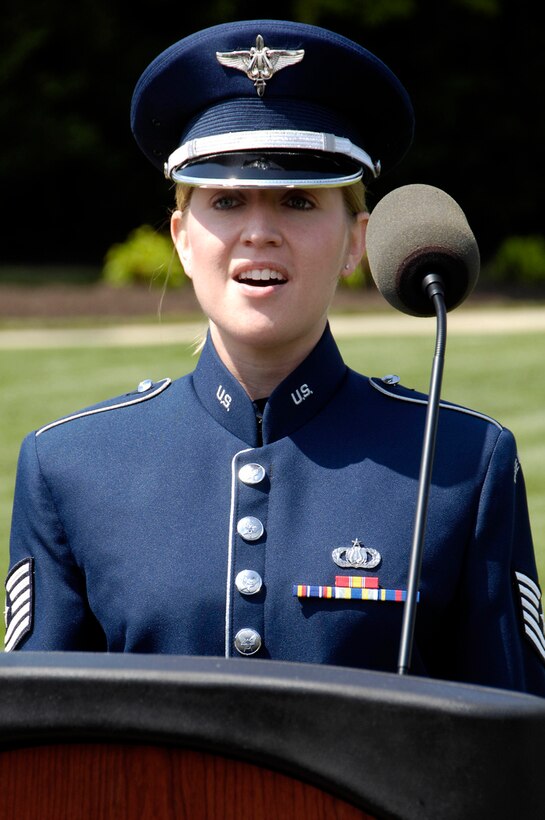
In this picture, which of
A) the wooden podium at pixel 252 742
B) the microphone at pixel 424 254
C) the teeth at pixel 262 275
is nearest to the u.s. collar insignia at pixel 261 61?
the teeth at pixel 262 275

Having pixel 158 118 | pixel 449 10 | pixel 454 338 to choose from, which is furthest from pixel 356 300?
pixel 158 118

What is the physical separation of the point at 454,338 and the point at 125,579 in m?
11.5

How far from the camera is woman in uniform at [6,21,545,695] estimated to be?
1.93 metres

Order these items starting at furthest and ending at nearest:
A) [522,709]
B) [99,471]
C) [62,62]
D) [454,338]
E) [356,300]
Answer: [62,62] → [356,300] → [454,338] → [99,471] → [522,709]

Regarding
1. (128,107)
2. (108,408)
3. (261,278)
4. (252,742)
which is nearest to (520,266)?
(128,107)

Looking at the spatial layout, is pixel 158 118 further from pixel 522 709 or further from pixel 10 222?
pixel 10 222

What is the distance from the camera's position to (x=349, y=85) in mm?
2074

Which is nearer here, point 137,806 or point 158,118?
point 137,806

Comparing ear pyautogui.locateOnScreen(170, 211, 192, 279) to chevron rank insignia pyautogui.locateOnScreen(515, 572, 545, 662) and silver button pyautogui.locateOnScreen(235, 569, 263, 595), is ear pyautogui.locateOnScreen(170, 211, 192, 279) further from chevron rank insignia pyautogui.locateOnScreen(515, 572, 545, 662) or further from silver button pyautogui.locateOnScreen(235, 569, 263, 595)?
chevron rank insignia pyautogui.locateOnScreen(515, 572, 545, 662)

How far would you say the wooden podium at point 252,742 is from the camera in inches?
39.6

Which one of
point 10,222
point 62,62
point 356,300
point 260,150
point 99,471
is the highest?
point 62,62

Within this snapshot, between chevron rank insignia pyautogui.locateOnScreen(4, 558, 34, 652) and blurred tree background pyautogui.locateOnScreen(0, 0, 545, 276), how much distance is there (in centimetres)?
2165

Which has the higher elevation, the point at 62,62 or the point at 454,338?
the point at 62,62

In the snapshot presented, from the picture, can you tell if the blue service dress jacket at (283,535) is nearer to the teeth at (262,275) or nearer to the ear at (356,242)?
the ear at (356,242)
